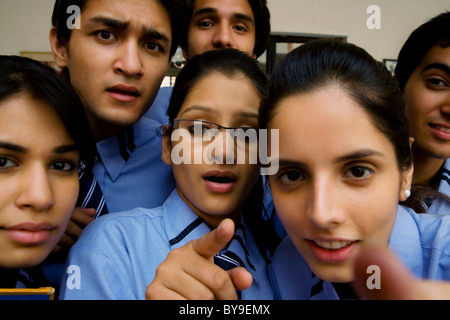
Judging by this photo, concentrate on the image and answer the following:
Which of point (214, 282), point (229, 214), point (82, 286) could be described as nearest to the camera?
point (214, 282)

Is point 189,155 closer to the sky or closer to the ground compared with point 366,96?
closer to the ground

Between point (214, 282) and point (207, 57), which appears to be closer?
point (214, 282)

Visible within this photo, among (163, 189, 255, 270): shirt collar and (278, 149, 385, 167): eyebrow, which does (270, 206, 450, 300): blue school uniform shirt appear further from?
(278, 149, 385, 167): eyebrow

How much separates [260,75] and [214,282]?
0.61 meters

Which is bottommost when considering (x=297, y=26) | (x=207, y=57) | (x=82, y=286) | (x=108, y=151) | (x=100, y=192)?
(x=82, y=286)

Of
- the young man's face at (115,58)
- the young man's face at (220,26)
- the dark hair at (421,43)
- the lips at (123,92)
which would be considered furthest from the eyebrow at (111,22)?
the dark hair at (421,43)

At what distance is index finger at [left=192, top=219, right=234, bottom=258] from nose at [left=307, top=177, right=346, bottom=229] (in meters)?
0.17

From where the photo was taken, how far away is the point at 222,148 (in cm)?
80

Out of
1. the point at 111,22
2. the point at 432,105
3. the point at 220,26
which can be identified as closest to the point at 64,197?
the point at 111,22

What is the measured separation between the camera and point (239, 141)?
0.83 m

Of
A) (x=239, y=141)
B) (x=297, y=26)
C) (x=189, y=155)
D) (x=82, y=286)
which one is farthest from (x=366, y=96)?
(x=297, y=26)

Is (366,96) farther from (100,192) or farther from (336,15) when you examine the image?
(336,15)

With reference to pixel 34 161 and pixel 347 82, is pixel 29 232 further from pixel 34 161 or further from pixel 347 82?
pixel 347 82

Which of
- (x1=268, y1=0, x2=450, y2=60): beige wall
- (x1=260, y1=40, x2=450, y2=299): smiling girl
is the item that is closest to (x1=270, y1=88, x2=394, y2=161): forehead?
(x1=260, y1=40, x2=450, y2=299): smiling girl
